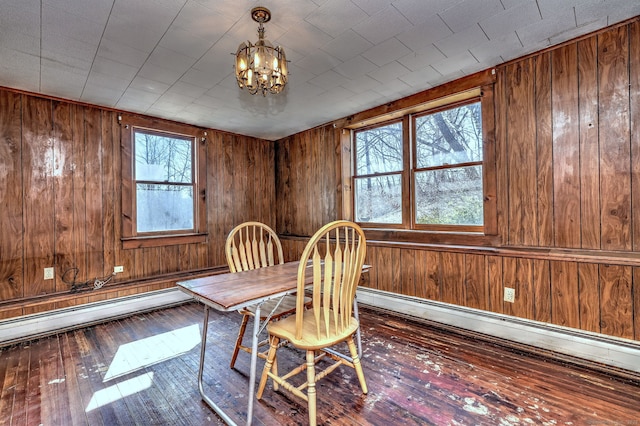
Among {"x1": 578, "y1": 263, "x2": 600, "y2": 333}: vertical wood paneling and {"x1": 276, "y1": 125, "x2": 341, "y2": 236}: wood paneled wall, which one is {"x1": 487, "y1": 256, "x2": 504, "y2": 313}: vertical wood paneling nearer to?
{"x1": 578, "y1": 263, "x2": 600, "y2": 333}: vertical wood paneling

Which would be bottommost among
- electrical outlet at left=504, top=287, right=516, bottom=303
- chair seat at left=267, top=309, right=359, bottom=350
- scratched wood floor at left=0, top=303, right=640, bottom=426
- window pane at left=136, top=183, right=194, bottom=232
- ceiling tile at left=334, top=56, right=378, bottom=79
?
scratched wood floor at left=0, top=303, right=640, bottom=426

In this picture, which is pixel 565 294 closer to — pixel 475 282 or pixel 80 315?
pixel 475 282

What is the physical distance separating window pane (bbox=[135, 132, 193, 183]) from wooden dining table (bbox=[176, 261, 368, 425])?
7.45 feet

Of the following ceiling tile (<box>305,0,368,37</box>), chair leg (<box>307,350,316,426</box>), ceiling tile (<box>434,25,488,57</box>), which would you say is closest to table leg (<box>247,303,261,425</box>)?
chair leg (<box>307,350,316,426</box>)

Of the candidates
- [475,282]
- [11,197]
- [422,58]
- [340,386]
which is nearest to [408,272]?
[475,282]

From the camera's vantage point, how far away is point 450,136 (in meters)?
2.89

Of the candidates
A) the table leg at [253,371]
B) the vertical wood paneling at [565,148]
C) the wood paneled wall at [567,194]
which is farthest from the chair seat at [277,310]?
the vertical wood paneling at [565,148]

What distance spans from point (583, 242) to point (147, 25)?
327 cm

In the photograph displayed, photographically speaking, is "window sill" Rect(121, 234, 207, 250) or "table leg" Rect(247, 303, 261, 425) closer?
"table leg" Rect(247, 303, 261, 425)

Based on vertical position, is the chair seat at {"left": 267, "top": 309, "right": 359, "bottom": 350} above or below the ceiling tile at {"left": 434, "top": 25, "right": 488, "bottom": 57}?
below

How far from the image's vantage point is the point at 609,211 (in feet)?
6.54

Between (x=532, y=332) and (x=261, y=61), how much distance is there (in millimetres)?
2736

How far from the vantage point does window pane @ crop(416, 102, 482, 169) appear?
8.92 ft

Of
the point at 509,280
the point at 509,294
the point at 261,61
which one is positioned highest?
the point at 261,61
